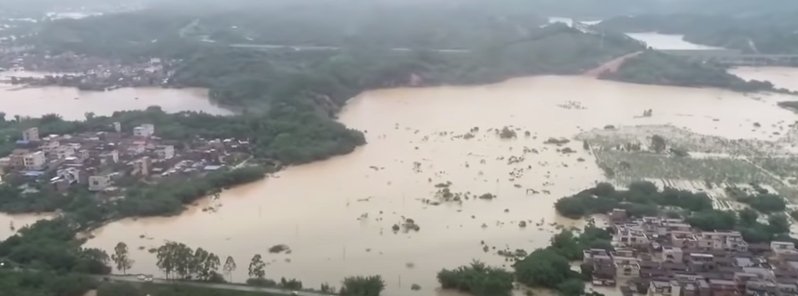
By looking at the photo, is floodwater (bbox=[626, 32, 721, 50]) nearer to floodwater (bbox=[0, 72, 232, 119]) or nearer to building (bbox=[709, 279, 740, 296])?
floodwater (bbox=[0, 72, 232, 119])

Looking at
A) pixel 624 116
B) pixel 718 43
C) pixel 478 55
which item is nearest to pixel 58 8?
pixel 478 55

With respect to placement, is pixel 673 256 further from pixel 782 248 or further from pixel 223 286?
pixel 223 286

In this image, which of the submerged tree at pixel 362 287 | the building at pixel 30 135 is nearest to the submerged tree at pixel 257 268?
the submerged tree at pixel 362 287

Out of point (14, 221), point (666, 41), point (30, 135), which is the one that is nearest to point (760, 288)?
point (14, 221)

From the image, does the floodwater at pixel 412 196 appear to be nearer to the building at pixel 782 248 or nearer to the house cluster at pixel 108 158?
the house cluster at pixel 108 158

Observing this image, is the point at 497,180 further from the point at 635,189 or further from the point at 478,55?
the point at 478,55
